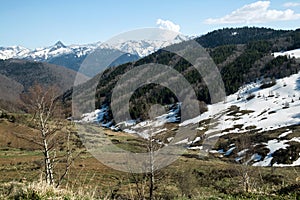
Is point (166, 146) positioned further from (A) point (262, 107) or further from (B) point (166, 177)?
(A) point (262, 107)

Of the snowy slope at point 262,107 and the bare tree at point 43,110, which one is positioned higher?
the bare tree at point 43,110

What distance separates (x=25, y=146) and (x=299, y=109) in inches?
3803

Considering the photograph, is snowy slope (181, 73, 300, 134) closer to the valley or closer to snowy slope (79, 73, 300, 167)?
snowy slope (79, 73, 300, 167)

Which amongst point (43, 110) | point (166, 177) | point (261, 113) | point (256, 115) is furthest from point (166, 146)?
point (261, 113)

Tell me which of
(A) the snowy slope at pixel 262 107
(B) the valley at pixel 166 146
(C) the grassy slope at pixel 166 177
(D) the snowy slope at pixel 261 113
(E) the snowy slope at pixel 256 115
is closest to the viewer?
(C) the grassy slope at pixel 166 177

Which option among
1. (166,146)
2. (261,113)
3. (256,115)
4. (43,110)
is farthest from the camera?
(261,113)

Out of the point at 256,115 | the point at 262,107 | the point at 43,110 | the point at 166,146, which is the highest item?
the point at 43,110

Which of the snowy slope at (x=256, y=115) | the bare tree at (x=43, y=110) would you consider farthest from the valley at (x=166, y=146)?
the snowy slope at (x=256, y=115)

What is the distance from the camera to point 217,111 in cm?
16138

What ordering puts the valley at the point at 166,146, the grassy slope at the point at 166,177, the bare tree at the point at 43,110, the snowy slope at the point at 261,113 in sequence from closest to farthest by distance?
the grassy slope at the point at 166,177, the valley at the point at 166,146, the bare tree at the point at 43,110, the snowy slope at the point at 261,113

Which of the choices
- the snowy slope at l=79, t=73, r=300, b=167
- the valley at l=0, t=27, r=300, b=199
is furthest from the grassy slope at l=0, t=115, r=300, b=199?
the snowy slope at l=79, t=73, r=300, b=167

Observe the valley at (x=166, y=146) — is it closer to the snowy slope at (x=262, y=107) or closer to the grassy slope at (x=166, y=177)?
the grassy slope at (x=166, y=177)

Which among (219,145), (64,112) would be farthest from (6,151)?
(64,112)

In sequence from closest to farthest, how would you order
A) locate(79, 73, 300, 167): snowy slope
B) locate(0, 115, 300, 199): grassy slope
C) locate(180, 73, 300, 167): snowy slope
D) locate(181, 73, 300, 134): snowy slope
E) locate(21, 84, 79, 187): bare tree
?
1. locate(0, 115, 300, 199): grassy slope
2. locate(21, 84, 79, 187): bare tree
3. locate(180, 73, 300, 167): snowy slope
4. locate(79, 73, 300, 167): snowy slope
5. locate(181, 73, 300, 134): snowy slope
